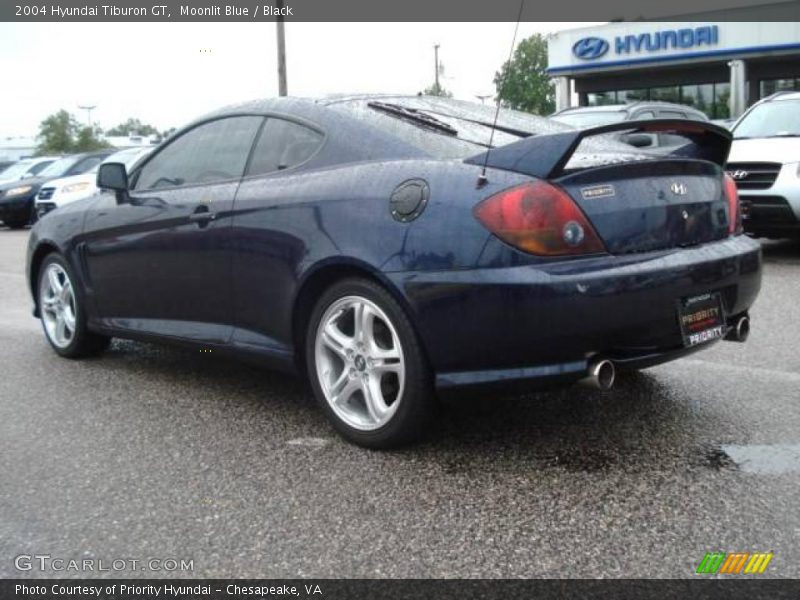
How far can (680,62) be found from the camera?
33.2m

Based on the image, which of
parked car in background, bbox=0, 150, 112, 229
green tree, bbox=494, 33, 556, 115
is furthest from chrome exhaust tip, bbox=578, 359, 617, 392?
green tree, bbox=494, 33, 556, 115

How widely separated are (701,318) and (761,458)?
1.91ft

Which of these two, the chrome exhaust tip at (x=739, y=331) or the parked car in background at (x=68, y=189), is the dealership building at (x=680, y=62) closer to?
the parked car in background at (x=68, y=189)

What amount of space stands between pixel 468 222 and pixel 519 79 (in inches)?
2910

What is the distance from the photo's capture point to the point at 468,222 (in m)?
3.31

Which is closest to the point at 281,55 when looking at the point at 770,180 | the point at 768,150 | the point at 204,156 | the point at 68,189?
the point at 68,189

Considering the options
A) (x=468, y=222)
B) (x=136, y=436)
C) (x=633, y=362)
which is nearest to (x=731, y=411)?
(x=633, y=362)

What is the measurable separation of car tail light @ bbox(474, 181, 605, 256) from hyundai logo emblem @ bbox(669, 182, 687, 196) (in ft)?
1.77

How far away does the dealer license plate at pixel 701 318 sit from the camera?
3.46 m

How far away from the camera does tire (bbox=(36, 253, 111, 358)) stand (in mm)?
5520

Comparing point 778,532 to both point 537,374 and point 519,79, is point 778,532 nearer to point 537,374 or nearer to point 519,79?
point 537,374

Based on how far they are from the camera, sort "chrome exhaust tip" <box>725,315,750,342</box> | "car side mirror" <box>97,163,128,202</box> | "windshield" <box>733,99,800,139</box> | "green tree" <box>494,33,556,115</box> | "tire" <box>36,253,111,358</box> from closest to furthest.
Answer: "chrome exhaust tip" <box>725,315,750,342</box> < "car side mirror" <box>97,163,128,202</box> < "tire" <box>36,253,111,358</box> < "windshield" <box>733,99,800,139</box> < "green tree" <box>494,33,556,115</box>

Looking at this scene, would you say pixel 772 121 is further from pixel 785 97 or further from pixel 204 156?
pixel 204 156

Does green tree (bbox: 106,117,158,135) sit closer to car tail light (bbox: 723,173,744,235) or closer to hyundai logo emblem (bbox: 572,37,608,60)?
hyundai logo emblem (bbox: 572,37,608,60)
